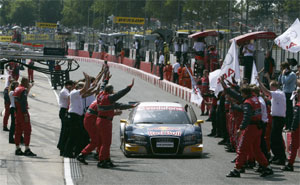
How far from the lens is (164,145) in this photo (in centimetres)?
1510

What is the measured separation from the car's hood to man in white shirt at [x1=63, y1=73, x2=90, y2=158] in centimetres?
125

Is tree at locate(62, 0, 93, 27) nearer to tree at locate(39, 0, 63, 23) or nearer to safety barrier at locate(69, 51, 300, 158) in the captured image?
tree at locate(39, 0, 63, 23)

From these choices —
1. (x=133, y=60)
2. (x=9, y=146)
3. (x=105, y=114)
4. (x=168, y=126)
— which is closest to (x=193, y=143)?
(x=168, y=126)

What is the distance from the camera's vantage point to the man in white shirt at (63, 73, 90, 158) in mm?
14711

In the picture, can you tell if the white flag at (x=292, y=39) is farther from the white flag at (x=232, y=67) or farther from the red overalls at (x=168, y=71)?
the red overalls at (x=168, y=71)

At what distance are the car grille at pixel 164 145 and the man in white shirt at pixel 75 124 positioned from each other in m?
1.62

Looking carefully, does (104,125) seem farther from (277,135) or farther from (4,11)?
(4,11)

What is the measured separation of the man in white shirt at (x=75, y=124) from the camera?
14.7 metres

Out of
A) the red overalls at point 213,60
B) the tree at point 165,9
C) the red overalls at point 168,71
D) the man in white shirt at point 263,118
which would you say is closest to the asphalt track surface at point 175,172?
the man in white shirt at point 263,118

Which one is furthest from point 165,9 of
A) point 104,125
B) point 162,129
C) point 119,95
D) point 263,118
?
point 119,95

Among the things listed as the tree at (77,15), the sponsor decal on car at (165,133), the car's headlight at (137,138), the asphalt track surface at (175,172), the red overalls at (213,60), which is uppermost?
the tree at (77,15)

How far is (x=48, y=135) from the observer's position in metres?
20.2

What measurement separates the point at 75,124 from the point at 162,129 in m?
1.98

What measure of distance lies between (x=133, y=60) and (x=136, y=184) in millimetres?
40810
